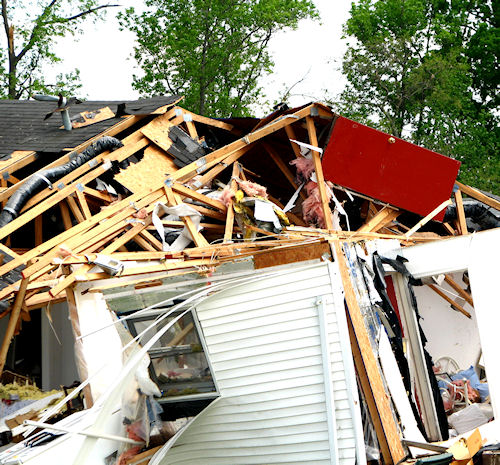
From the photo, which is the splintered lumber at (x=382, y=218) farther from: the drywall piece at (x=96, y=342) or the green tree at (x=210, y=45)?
the green tree at (x=210, y=45)

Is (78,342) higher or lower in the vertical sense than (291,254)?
lower

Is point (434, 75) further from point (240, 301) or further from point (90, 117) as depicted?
point (240, 301)

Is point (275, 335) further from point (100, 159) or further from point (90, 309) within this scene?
point (100, 159)

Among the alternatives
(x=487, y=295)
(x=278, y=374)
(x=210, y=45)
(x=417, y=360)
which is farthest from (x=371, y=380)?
(x=210, y=45)

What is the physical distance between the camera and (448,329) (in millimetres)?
13430

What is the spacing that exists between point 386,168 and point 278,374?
4.49 metres

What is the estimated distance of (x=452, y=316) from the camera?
529 inches

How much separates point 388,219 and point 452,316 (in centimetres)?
341

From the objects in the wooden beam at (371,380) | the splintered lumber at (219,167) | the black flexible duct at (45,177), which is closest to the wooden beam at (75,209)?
the black flexible duct at (45,177)

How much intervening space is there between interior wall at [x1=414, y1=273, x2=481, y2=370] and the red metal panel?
9.12ft

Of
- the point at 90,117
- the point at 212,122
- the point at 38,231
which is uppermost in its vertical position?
the point at 90,117

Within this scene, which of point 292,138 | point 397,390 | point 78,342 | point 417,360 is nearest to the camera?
point 78,342

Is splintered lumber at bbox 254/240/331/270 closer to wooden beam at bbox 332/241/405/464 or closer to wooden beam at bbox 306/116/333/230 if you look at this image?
wooden beam at bbox 332/241/405/464

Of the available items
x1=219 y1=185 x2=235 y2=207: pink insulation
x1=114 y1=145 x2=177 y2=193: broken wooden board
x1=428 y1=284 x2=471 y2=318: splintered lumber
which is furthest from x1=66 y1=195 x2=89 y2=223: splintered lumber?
x1=428 y1=284 x2=471 y2=318: splintered lumber
